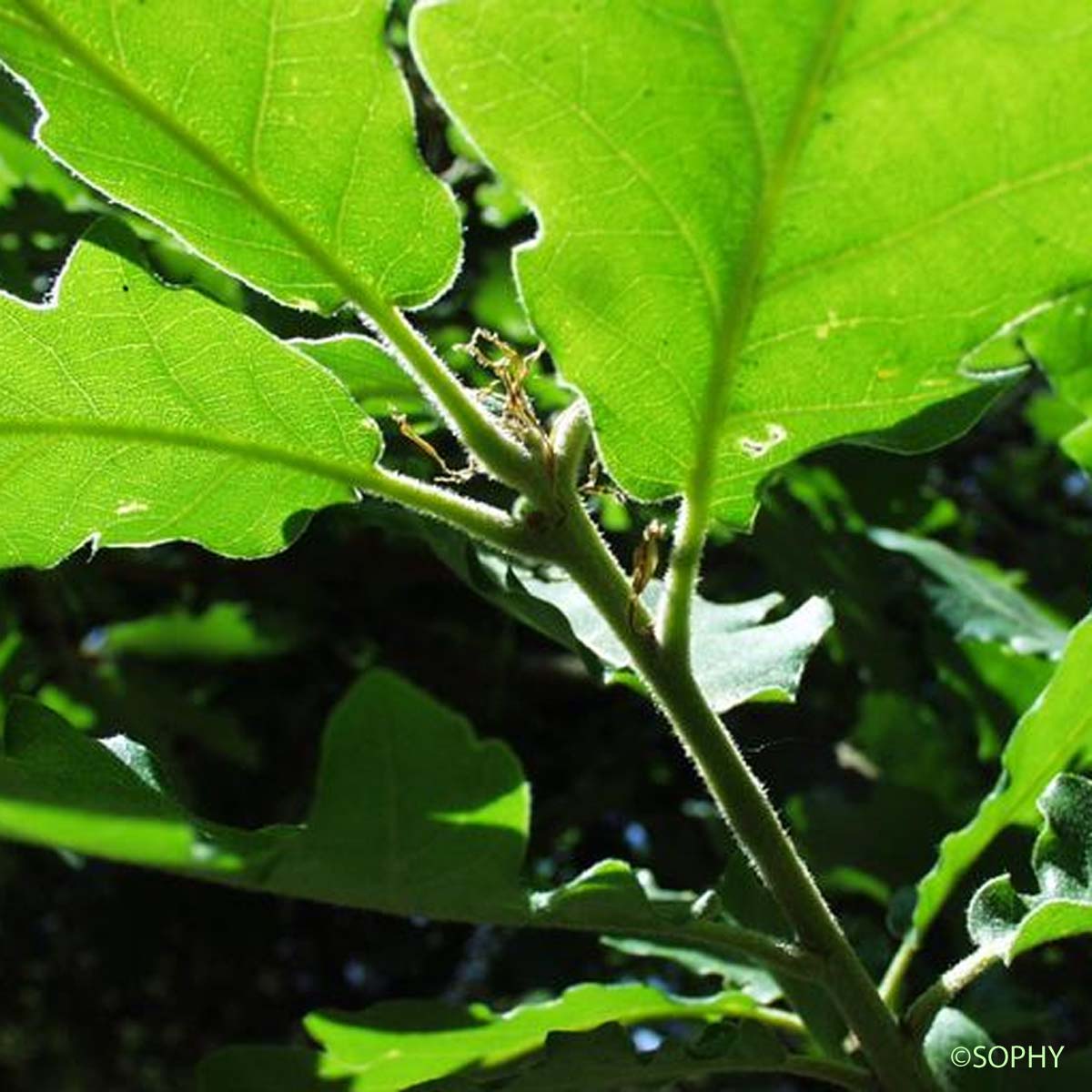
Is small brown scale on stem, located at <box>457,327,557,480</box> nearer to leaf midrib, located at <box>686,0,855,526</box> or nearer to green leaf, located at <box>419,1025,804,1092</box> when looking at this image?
leaf midrib, located at <box>686,0,855,526</box>

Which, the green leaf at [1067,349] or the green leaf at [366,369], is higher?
the green leaf at [366,369]

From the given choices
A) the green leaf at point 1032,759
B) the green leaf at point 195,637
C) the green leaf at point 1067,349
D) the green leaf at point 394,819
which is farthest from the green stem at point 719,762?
the green leaf at point 195,637

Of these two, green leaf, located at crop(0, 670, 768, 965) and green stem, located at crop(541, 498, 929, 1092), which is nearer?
green leaf, located at crop(0, 670, 768, 965)

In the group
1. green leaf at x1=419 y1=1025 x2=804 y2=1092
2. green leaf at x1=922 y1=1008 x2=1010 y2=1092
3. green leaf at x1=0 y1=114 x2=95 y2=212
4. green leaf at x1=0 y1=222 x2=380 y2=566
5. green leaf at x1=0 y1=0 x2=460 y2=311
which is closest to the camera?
green leaf at x1=0 y1=0 x2=460 y2=311

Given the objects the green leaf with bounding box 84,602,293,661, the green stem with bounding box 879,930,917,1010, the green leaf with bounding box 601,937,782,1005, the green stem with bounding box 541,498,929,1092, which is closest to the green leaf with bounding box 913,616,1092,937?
the green stem with bounding box 879,930,917,1010

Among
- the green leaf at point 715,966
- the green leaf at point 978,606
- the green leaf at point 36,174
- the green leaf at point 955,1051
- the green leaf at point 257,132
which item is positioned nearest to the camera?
the green leaf at point 257,132

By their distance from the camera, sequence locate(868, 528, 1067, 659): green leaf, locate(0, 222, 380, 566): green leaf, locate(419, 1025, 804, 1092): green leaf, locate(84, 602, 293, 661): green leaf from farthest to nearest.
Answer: locate(84, 602, 293, 661): green leaf < locate(868, 528, 1067, 659): green leaf < locate(419, 1025, 804, 1092): green leaf < locate(0, 222, 380, 566): green leaf

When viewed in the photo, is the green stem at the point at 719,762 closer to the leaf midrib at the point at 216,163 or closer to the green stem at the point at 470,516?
the green stem at the point at 470,516

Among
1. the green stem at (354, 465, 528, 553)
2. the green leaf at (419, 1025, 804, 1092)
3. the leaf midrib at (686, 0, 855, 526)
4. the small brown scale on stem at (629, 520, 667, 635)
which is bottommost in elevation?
the green leaf at (419, 1025, 804, 1092)
